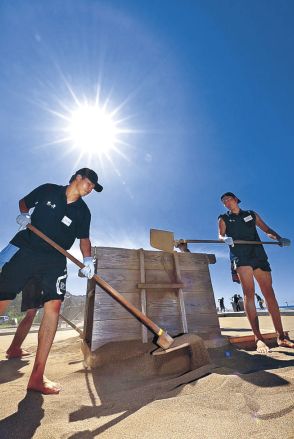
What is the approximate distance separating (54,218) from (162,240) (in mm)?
2449

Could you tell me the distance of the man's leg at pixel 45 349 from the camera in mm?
2221

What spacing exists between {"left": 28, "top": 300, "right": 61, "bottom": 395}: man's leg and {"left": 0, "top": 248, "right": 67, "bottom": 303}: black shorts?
0.12 metres

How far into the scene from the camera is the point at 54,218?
9.86ft

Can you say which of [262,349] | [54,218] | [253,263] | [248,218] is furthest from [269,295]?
[54,218]

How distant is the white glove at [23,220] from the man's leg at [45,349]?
3.25ft

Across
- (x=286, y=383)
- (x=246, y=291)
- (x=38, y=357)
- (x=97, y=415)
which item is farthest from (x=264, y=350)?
(x=38, y=357)

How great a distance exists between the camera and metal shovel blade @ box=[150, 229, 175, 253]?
476cm

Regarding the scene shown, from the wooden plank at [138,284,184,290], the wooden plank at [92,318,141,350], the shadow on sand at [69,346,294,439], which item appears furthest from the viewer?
the wooden plank at [138,284,184,290]

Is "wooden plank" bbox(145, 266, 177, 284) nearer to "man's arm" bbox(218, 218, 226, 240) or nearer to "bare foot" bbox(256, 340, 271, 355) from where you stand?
"man's arm" bbox(218, 218, 226, 240)

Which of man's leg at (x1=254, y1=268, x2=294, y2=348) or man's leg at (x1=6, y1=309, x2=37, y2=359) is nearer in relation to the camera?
man's leg at (x1=254, y1=268, x2=294, y2=348)

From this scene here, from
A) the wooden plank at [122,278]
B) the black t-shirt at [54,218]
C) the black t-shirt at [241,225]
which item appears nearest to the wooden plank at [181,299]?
the wooden plank at [122,278]

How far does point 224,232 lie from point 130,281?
211 centimetres

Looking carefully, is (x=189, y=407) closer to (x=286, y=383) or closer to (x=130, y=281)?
(x=286, y=383)

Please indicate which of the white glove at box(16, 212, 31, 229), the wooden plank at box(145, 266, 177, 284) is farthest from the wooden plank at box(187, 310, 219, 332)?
the white glove at box(16, 212, 31, 229)
